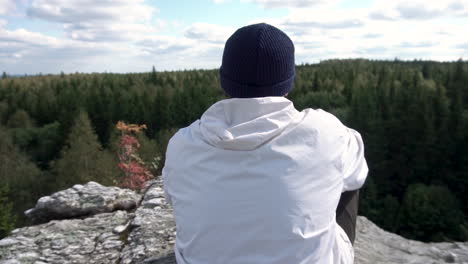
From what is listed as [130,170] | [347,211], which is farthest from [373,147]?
[347,211]

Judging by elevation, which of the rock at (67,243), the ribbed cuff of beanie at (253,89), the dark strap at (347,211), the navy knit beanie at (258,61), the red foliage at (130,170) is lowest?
the red foliage at (130,170)

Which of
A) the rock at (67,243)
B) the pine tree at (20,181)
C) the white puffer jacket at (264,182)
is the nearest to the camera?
the white puffer jacket at (264,182)

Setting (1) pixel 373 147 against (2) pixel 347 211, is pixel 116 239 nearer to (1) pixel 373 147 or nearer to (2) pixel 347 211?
(2) pixel 347 211

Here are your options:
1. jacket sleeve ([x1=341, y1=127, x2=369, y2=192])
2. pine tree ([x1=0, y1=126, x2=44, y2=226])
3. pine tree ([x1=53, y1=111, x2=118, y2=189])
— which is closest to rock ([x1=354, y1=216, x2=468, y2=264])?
jacket sleeve ([x1=341, y1=127, x2=369, y2=192])

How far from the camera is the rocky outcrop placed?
3.21 metres

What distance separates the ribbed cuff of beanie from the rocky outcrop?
1.67m

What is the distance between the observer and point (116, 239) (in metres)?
3.68

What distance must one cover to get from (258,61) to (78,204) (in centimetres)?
334

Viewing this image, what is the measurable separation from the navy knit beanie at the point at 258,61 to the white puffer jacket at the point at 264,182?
0.21ft

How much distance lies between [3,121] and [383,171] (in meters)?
41.5

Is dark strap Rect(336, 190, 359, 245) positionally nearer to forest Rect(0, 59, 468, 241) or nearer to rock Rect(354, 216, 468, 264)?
rock Rect(354, 216, 468, 264)

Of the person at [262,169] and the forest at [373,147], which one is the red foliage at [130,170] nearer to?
the forest at [373,147]

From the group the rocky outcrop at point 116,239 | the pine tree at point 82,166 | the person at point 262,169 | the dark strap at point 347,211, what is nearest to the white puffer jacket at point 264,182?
the person at point 262,169

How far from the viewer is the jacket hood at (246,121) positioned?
1604 millimetres
